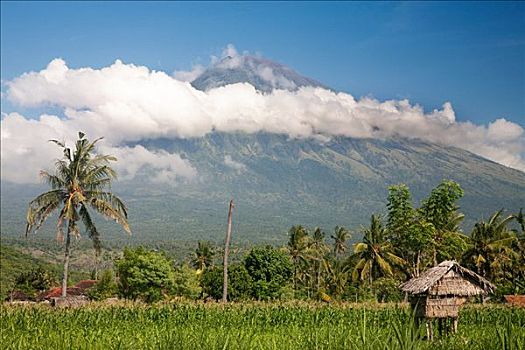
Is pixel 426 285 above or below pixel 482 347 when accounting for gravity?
below

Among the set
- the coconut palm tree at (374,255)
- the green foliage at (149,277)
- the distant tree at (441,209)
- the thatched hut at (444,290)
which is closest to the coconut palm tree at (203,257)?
the green foliage at (149,277)

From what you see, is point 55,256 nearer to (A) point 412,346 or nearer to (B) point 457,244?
(B) point 457,244

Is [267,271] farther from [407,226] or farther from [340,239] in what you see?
[340,239]

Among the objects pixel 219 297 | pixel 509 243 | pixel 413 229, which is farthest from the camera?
pixel 219 297

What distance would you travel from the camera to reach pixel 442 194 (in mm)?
33750

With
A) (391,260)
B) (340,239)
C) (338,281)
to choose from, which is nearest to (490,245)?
(391,260)

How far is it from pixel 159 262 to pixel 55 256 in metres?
97.1

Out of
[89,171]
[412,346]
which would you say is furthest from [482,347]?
[89,171]

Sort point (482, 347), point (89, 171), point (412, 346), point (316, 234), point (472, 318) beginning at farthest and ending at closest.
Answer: point (316, 234) < point (89, 171) < point (472, 318) < point (482, 347) < point (412, 346)

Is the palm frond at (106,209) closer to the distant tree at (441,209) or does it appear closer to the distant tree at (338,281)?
the distant tree at (441,209)

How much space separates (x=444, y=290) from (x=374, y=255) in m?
26.3

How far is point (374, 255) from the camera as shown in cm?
3878

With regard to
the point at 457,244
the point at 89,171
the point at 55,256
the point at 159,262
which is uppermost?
the point at 89,171

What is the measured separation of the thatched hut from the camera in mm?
12789
